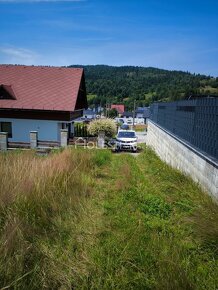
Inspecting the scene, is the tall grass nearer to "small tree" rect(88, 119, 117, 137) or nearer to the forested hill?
"small tree" rect(88, 119, 117, 137)

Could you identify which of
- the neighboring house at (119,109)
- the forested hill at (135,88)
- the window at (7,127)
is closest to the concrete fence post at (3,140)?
the window at (7,127)

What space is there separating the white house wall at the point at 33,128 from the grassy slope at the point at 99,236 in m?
15.1

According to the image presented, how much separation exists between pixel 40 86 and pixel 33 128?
12.9 feet

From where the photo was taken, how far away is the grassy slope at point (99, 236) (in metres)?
3.12

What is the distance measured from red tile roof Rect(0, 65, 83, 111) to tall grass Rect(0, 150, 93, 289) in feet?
49.8

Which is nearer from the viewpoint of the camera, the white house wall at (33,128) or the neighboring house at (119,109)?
the white house wall at (33,128)

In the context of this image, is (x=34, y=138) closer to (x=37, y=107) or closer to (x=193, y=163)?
(x=37, y=107)

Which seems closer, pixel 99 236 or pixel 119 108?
pixel 99 236

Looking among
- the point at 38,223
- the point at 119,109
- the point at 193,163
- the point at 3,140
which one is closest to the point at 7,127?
the point at 3,140

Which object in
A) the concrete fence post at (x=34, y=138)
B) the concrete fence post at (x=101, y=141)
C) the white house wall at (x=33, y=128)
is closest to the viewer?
the concrete fence post at (x=34, y=138)

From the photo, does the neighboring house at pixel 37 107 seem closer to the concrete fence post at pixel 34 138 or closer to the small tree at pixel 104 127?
the small tree at pixel 104 127

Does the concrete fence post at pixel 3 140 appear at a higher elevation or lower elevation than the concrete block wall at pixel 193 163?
lower

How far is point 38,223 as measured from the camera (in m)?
4.33

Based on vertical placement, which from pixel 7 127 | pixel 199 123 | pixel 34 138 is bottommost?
pixel 34 138
